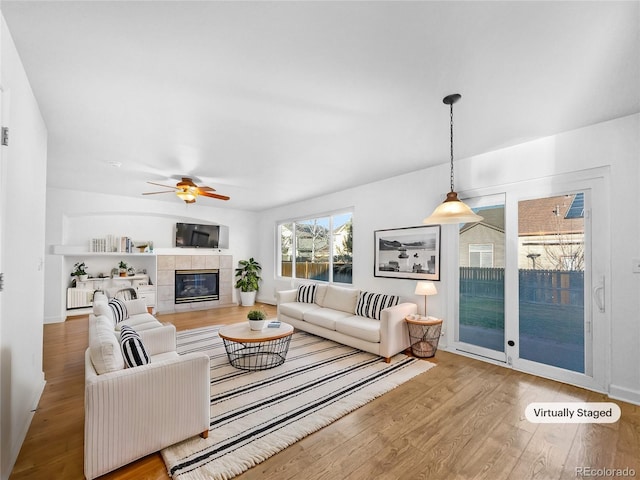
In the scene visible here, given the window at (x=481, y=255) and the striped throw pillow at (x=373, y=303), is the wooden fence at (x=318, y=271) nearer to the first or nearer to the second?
the striped throw pillow at (x=373, y=303)

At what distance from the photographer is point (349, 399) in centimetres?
271

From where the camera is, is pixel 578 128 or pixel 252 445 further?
pixel 578 128

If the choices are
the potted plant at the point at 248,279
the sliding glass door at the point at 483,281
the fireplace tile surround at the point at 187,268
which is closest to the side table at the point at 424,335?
the sliding glass door at the point at 483,281

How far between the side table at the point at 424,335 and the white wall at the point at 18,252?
3.71 meters

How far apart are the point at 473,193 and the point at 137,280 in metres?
7.18

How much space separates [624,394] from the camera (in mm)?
2668

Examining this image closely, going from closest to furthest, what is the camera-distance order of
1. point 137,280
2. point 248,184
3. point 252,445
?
point 252,445 < point 248,184 < point 137,280

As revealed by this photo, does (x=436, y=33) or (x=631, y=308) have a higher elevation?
(x=436, y=33)

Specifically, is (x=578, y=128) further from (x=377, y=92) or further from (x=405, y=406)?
(x=405, y=406)

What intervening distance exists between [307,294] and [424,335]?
2288 millimetres

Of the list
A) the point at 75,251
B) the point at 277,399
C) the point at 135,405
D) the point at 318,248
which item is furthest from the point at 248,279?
the point at 135,405

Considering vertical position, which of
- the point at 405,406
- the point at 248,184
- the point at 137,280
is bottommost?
the point at 405,406

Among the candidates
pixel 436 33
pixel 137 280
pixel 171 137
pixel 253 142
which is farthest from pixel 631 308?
pixel 137 280

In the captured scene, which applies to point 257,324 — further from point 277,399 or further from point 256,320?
point 277,399
